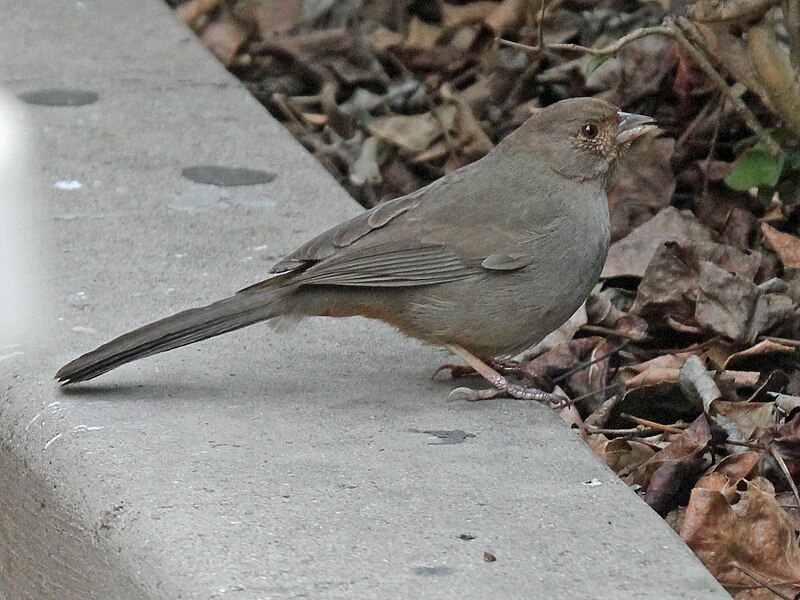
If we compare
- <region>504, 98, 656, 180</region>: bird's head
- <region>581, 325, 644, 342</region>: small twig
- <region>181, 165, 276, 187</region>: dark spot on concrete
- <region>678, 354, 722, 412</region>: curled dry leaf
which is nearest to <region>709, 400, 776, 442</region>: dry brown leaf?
<region>678, 354, 722, 412</region>: curled dry leaf

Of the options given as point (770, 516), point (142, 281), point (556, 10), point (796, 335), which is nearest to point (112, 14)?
point (556, 10)

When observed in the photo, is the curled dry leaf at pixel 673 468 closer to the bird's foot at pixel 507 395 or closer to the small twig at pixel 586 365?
the bird's foot at pixel 507 395

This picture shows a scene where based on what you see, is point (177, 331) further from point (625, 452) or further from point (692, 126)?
point (692, 126)

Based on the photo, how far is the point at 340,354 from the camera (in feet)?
13.4

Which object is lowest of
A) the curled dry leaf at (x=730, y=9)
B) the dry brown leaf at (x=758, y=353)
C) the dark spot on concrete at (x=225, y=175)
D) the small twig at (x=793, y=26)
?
the dark spot on concrete at (x=225, y=175)

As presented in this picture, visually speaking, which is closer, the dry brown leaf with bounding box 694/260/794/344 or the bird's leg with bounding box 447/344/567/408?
the bird's leg with bounding box 447/344/567/408

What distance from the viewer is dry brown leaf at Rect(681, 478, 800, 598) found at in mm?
3145

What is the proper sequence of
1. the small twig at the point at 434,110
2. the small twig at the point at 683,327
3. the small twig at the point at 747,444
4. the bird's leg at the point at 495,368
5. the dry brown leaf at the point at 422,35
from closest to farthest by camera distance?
the small twig at the point at 747,444 → the bird's leg at the point at 495,368 → the small twig at the point at 683,327 → the small twig at the point at 434,110 → the dry brown leaf at the point at 422,35

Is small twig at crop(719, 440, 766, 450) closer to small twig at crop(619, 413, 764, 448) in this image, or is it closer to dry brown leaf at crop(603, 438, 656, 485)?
small twig at crop(619, 413, 764, 448)

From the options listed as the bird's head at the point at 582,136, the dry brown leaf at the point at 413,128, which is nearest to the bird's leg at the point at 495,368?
the bird's head at the point at 582,136

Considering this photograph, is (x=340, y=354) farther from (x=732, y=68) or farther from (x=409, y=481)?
(x=732, y=68)

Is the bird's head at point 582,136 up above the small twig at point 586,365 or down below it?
above

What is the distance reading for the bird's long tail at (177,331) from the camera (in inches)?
145

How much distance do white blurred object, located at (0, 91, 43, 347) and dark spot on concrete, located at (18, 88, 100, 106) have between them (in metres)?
0.07
